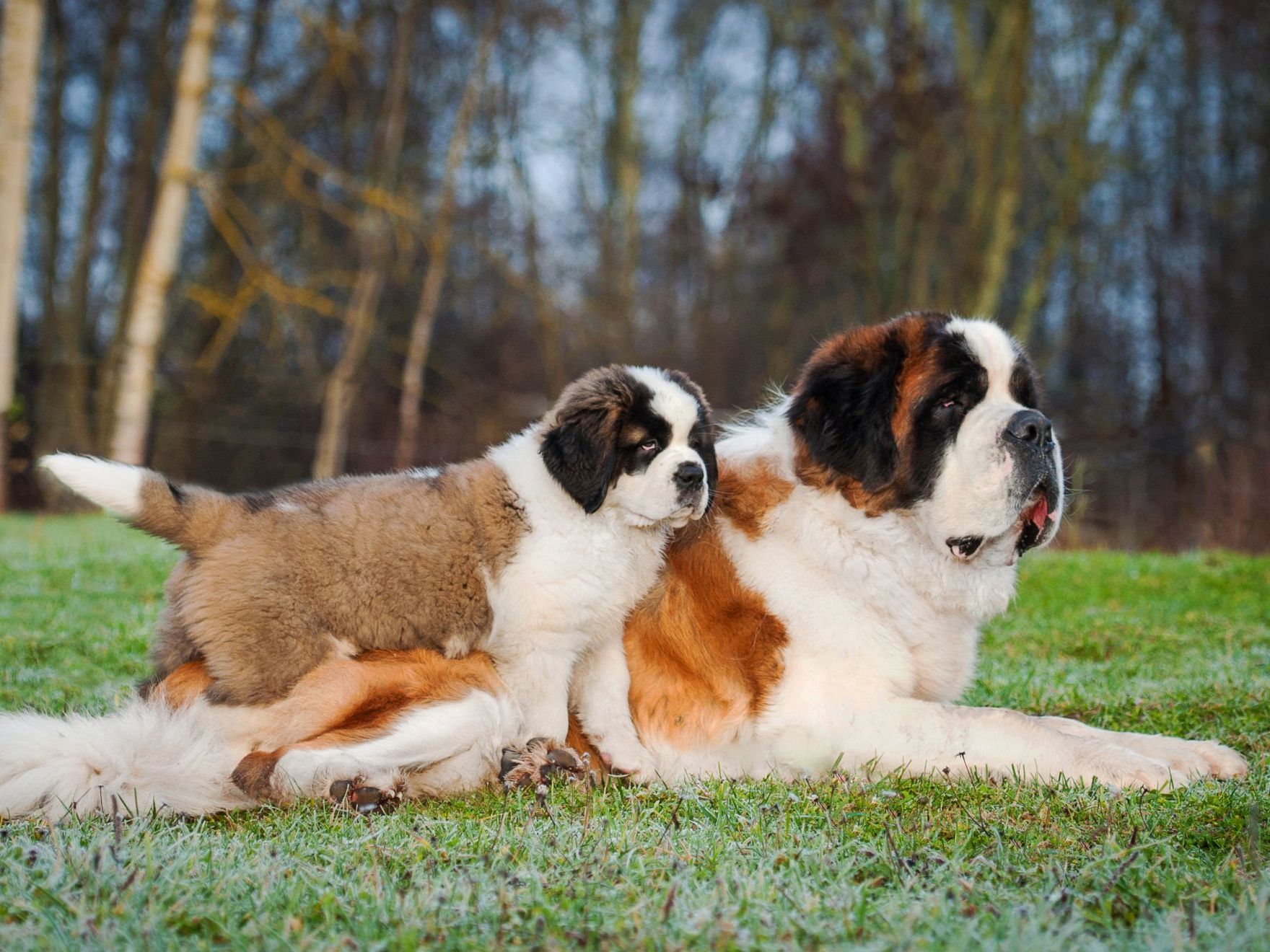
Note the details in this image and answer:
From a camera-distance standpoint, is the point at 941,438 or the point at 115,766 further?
the point at 941,438

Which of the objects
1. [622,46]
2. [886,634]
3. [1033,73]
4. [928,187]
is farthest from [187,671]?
[622,46]

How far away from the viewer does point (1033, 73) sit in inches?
703

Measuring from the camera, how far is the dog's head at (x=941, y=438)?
128 inches

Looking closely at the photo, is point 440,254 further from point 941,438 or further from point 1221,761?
point 1221,761

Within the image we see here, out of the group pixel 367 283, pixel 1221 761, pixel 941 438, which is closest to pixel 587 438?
pixel 941 438

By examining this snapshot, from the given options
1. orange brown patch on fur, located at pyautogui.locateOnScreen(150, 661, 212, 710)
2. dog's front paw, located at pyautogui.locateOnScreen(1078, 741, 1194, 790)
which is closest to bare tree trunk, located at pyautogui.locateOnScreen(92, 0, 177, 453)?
orange brown patch on fur, located at pyautogui.locateOnScreen(150, 661, 212, 710)

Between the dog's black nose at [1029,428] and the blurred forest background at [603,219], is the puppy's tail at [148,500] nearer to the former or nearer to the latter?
the dog's black nose at [1029,428]

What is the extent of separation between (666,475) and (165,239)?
10067 mm

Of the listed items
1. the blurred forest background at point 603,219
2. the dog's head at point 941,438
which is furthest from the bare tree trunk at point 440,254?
the dog's head at point 941,438

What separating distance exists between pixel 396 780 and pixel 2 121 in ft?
34.4

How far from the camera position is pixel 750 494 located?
3.61 metres

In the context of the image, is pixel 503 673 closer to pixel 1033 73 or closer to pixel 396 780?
pixel 396 780

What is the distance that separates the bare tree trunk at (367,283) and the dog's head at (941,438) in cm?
1088

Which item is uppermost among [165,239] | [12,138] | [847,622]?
[12,138]
